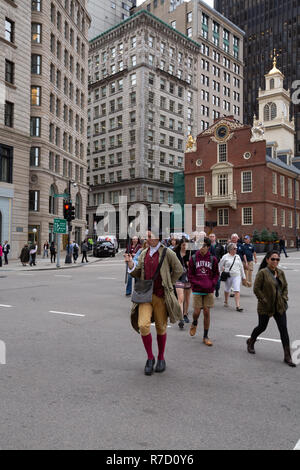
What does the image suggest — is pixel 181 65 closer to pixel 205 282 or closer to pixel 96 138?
pixel 96 138

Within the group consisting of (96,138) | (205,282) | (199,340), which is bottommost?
(199,340)

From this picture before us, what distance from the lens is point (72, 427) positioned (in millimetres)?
3619

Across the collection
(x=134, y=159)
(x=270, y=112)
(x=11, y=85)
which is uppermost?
(x=270, y=112)

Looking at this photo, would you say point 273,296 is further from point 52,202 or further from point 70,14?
point 70,14

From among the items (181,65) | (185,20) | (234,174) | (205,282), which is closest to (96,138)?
(181,65)

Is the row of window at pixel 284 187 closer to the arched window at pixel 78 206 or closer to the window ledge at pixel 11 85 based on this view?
the arched window at pixel 78 206

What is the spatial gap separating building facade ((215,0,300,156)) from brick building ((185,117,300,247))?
56302 mm

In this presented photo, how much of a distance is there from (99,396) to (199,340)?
3.11 metres

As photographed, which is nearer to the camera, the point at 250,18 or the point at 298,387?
the point at 298,387

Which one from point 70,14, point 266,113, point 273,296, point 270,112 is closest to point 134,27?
point 70,14

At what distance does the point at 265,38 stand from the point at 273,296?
407ft

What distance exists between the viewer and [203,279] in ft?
23.8


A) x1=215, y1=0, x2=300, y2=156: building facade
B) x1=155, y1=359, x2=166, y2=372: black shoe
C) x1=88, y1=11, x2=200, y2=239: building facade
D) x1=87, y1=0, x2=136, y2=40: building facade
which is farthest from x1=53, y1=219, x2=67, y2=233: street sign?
x1=215, y1=0, x2=300, y2=156: building facade

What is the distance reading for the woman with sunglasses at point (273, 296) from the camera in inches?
233
